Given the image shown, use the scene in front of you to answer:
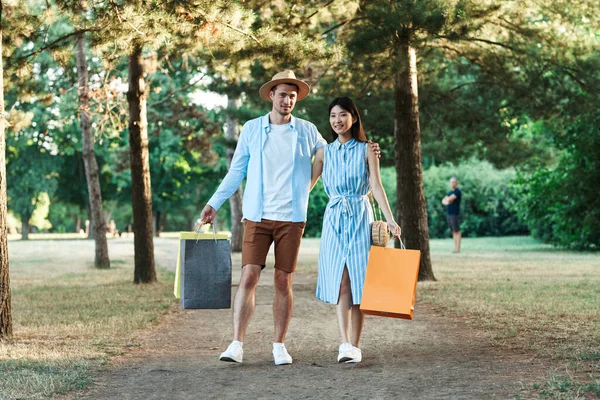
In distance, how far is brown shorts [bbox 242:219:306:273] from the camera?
6.00m

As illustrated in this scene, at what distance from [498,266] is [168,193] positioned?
37.4m

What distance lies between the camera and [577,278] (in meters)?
13.1

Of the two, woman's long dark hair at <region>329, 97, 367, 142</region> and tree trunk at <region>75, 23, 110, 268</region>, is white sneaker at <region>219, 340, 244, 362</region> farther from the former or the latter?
tree trunk at <region>75, 23, 110, 268</region>

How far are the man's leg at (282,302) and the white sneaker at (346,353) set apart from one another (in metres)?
0.44

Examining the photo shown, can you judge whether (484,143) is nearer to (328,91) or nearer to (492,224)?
(328,91)

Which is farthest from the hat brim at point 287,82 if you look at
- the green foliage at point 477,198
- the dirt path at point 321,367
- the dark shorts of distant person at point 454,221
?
the green foliage at point 477,198

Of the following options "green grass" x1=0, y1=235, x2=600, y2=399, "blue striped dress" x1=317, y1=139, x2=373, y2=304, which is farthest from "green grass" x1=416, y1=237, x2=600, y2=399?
"blue striped dress" x1=317, y1=139, x2=373, y2=304

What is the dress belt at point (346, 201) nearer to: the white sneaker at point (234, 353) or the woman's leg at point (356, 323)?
the woman's leg at point (356, 323)

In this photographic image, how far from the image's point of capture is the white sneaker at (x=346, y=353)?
603 centimetres

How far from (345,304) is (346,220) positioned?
616 millimetres

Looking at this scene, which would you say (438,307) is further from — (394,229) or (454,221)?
(454,221)

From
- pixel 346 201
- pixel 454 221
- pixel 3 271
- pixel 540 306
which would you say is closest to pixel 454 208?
pixel 454 221

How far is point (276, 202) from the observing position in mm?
6027

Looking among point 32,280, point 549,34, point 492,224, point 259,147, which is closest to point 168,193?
point 492,224
